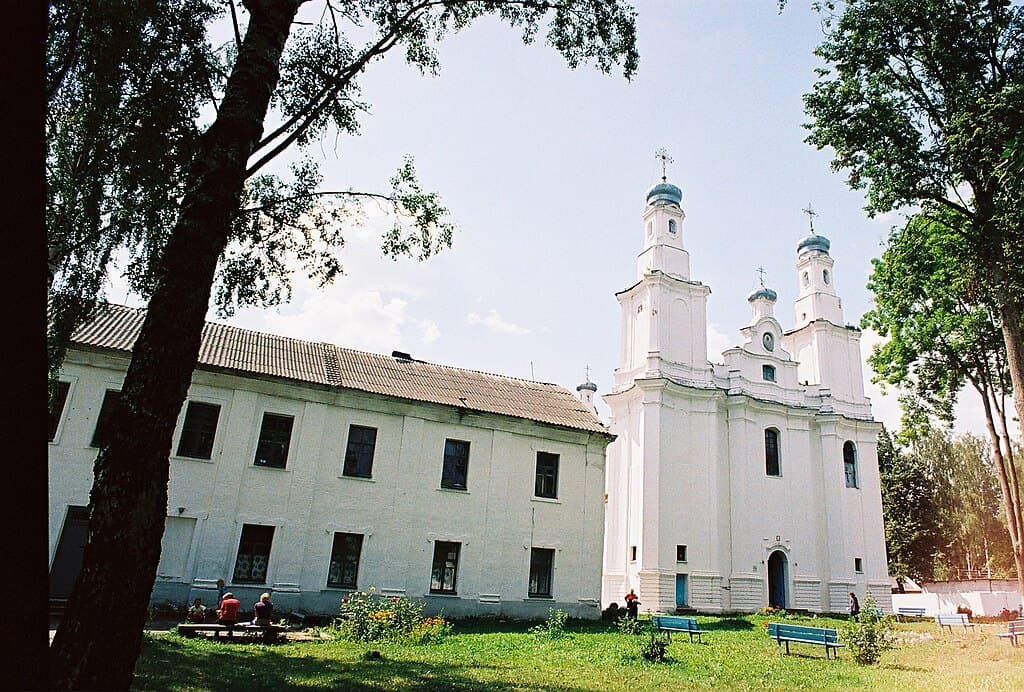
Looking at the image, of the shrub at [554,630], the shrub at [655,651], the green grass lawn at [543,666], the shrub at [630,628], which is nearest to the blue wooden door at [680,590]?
the shrub at [630,628]

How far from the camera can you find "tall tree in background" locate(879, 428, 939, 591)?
43781 mm

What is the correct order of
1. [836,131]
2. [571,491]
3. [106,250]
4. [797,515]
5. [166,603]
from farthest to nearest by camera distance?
[797,515] < [571,491] < [166,603] < [836,131] < [106,250]

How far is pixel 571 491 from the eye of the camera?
2305cm

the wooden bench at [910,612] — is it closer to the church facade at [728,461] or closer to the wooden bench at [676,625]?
the church facade at [728,461]

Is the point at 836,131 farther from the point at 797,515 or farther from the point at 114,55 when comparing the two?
the point at 797,515

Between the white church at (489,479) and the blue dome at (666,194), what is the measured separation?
12 cm

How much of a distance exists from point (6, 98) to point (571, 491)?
22302mm

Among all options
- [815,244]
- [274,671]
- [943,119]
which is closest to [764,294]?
[815,244]

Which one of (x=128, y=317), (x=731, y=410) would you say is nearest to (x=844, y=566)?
(x=731, y=410)

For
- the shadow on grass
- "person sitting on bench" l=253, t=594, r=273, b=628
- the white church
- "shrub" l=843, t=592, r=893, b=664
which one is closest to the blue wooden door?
the white church

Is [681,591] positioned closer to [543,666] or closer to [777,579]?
[777,579]

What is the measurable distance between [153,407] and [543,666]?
10.0m

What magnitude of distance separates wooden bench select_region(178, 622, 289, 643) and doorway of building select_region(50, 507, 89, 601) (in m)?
4.65

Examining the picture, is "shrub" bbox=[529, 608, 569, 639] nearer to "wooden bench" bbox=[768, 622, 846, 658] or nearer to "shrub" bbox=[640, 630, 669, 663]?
"shrub" bbox=[640, 630, 669, 663]
